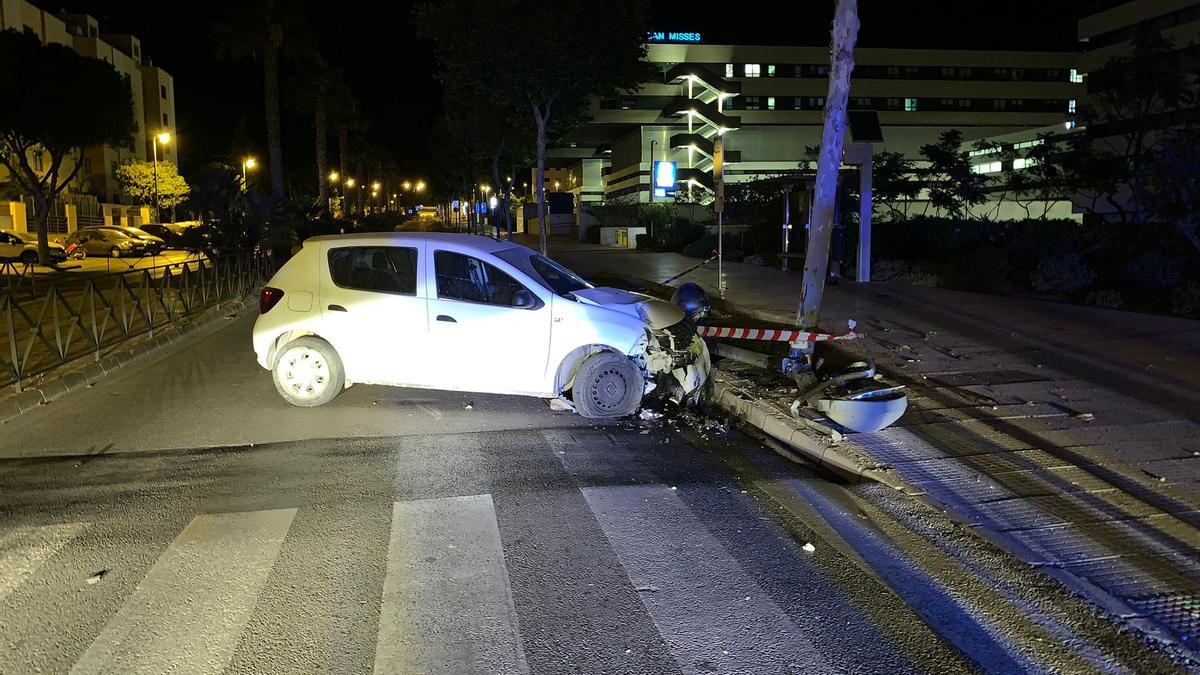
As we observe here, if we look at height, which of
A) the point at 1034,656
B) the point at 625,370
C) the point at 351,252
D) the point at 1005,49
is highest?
the point at 1005,49

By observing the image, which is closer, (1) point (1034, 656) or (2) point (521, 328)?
(1) point (1034, 656)

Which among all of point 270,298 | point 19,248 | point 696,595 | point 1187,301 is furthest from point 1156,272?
point 19,248

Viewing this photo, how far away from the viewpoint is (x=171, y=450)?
7.16 metres

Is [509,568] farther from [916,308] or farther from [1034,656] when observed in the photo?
[916,308]

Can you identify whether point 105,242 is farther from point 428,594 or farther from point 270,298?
point 428,594

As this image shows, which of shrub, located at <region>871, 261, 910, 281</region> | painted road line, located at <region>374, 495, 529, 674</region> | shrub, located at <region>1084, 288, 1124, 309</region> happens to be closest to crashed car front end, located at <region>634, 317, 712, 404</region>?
painted road line, located at <region>374, 495, 529, 674</region>

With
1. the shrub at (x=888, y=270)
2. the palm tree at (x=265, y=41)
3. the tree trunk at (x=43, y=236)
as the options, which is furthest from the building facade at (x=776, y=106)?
the shrub at (x=888, y=270)

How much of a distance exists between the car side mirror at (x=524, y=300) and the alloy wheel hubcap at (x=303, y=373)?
2.00m

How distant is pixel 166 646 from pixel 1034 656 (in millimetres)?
Result: 3840

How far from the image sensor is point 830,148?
975 cm

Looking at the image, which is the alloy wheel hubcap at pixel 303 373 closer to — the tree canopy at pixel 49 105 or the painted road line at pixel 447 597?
the painted road line at pixel 447 597

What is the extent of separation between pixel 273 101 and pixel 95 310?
2402cm

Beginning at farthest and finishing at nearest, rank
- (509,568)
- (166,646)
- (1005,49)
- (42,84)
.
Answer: (1005,49) < (42,84) < (509,568) < (166,646)

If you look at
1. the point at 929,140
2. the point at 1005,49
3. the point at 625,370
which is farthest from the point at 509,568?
the point at 1005,49
